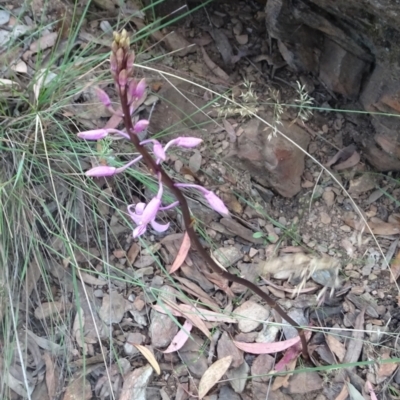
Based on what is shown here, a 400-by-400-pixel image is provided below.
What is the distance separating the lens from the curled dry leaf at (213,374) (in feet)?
7.47

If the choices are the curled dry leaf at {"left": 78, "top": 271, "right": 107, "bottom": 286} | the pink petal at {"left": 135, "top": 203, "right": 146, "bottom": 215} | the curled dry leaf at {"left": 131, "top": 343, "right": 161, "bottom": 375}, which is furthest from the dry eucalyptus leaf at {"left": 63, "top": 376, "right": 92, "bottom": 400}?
the pink petal at {"left": 135, "top": 203, "right": 146, "bottom": 215}

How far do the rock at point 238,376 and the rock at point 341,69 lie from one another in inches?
49.1

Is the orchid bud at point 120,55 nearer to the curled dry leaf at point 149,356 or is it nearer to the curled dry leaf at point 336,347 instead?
the curled dry leaf at point 149,356

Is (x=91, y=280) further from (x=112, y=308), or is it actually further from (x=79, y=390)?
(x=79, y=390)

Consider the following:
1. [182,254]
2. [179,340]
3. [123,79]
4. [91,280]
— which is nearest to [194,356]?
[179,340]

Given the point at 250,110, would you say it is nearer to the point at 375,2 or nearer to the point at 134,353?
the point at 375,2

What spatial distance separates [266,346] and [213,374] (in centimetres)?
24

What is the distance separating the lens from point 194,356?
2.35 m

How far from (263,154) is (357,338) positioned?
861 mm

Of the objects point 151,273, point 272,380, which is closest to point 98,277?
point 151,273

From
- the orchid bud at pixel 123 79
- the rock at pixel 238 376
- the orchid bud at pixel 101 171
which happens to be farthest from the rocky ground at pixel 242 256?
the orchid bud at pixel 123 79

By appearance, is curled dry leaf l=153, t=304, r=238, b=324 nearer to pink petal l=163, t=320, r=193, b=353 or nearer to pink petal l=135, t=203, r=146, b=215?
pink petal l=163, t=320, r=193, b=353

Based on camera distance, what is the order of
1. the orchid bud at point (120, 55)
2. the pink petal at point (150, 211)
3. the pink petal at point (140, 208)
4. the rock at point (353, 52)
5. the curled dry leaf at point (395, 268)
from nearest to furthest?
the orchid bud at point (120, 55), the pink petal at point (150, 211), the pink petal at point (140, 208), the rock at point (353, 52), the curled dry leaf at point (395, 268)

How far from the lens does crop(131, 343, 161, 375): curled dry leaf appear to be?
2.31 metres
